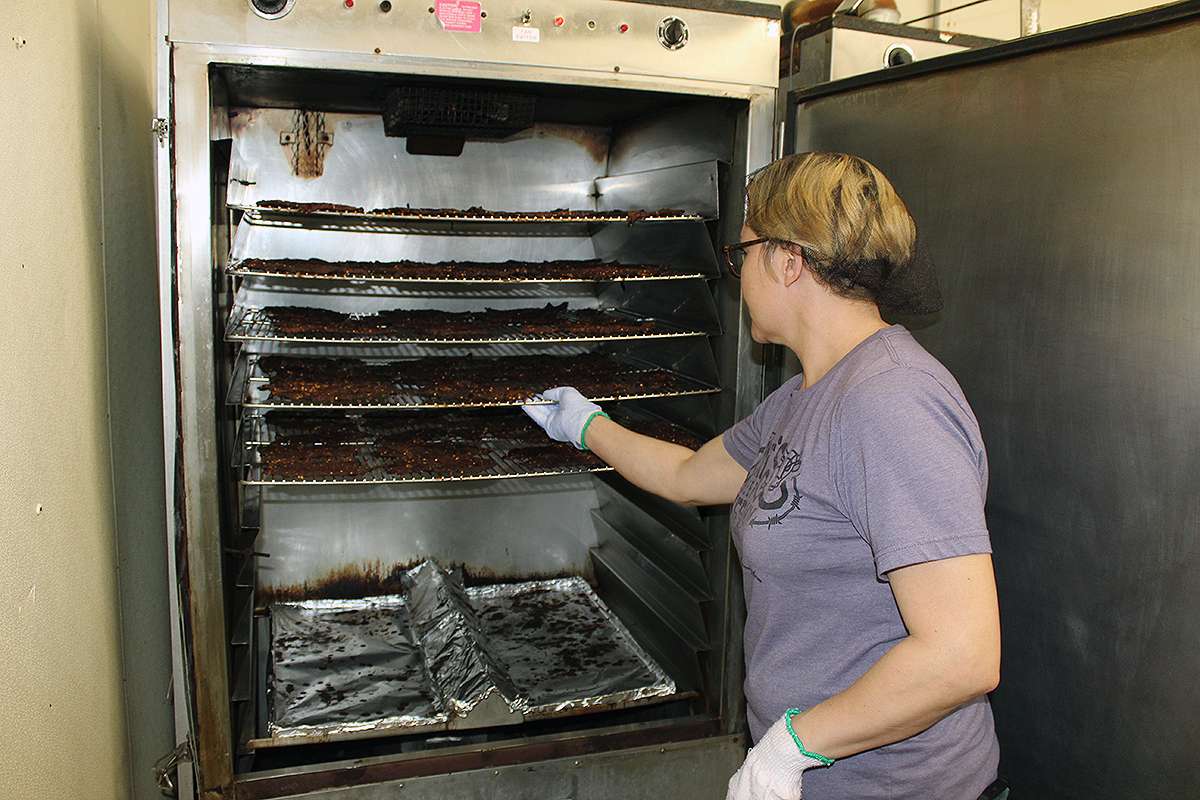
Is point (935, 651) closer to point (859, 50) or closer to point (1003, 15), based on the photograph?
point (859, 50)

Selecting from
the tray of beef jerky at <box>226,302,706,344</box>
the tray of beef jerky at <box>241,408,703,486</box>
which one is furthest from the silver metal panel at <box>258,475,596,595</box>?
the tray of beef jerky at <box>226,302,706,344</box>

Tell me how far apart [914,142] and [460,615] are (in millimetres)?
2179

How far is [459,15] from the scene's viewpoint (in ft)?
7.75

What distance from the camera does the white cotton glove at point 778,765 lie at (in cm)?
164

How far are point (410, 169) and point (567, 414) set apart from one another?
4.42 feet

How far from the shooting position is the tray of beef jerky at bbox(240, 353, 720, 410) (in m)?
2.78

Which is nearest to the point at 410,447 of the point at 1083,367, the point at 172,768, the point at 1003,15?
the point at 172,768

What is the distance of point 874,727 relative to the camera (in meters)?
1.57

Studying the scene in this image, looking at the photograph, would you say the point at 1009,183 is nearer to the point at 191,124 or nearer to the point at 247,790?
the point at 191,124

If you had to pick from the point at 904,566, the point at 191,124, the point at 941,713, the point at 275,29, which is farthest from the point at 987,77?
the point at 191,124

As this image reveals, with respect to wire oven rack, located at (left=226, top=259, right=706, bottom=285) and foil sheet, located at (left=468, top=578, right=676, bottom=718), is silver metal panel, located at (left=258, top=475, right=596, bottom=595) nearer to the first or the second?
foil sheet, located at (left=468, top=578, right=676, bottom=718)

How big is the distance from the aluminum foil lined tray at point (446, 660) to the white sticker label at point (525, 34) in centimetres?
188

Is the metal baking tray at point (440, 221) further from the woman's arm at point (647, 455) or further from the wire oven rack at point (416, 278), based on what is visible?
the woman's arm at point (647, 455)

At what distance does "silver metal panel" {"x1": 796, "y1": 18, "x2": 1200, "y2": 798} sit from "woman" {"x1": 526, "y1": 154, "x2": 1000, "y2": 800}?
0.71ft
